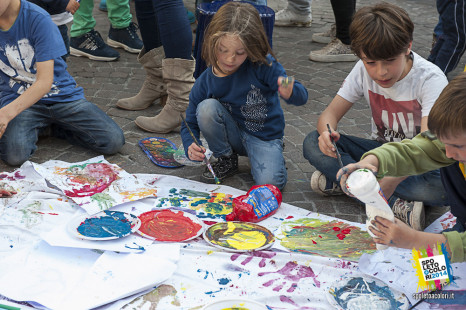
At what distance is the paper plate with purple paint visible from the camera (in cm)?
336

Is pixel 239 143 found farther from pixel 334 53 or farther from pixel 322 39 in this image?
pixel 322 39

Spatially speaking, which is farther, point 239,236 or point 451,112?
point 239,236

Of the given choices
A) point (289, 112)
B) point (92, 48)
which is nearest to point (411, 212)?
point (289, 112)

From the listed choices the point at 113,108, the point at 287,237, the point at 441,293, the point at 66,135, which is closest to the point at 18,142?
the point at 66,135

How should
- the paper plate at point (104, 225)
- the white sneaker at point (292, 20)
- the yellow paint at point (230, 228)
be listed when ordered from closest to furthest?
1. the paper plate at point (104, 225)
2. the yellow paint at point (230, 228)
3. the white sneaker at point (292, 20)

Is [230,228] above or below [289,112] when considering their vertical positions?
above

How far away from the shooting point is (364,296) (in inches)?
86.3

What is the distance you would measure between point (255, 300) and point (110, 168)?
4.35 ft

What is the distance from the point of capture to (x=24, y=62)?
10.7ft

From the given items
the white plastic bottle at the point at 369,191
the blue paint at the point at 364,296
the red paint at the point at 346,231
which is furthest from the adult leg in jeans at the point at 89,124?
the white plastic bottle at the point at 369,191

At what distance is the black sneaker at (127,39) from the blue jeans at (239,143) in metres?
2.44

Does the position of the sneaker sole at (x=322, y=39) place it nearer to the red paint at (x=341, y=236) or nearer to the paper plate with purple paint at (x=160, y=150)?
the paper plate with purple paint at (x=160, y=150)

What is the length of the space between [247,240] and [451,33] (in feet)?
8.07

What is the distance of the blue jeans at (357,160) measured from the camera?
2750 mm
